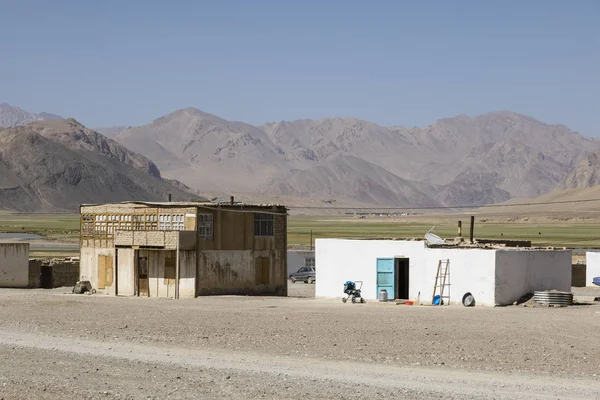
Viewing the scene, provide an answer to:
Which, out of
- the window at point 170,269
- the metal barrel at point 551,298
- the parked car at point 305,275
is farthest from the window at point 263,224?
the parked car at point 305,275

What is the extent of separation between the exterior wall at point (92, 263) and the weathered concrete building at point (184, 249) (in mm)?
47

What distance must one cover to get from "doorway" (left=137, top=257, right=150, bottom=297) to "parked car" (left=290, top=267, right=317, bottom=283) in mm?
20387

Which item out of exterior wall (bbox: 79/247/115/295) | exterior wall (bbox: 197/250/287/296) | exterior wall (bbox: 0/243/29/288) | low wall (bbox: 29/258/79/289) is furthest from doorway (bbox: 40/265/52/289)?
exterior wall (bbox: 197/250/287/296)

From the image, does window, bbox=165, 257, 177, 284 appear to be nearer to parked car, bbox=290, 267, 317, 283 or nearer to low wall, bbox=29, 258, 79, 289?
low wall, bbox=29, 258, 79, 289

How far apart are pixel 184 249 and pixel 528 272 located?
605 inches

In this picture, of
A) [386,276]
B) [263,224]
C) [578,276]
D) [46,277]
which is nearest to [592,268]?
[578,276]

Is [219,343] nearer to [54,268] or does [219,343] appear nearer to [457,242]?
[457,242]

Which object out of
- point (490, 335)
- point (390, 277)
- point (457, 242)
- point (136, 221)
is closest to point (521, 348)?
point (490, 335)

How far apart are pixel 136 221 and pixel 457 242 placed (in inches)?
588

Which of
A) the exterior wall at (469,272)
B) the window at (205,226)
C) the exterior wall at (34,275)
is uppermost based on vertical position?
the window at (205,226)

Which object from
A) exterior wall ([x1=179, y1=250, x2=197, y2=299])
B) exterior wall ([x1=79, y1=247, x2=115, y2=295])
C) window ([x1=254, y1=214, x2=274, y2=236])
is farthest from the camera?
exterior wall ([x1=79, y1=247, x2=115, y2=295])

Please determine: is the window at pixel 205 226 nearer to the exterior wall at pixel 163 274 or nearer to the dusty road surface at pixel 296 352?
the exterior wall at pixel 163 274

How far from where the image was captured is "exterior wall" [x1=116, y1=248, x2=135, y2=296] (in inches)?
1981

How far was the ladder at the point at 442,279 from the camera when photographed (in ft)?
137
